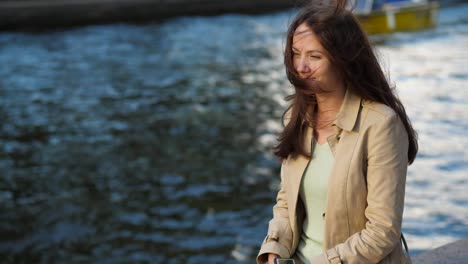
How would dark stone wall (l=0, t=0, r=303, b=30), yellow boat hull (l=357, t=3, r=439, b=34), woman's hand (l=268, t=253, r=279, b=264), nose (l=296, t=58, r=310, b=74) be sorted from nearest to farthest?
1. nose (l=296, t=58, r=310, b=74)
2. woman's hand (l=268, t=253, r=279, b=264)
3. yellow boat hull (l=357, t=3, r=439, b=34)
4. dark stone wall (l=0, t=0, r=303, b=30)

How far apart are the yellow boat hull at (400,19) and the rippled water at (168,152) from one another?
1.87 meters

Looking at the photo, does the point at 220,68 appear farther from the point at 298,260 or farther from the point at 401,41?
the point at 298,260

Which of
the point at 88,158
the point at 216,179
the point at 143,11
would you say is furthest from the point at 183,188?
the point at 143,11

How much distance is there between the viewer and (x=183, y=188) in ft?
27.2

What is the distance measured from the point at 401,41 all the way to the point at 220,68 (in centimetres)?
619

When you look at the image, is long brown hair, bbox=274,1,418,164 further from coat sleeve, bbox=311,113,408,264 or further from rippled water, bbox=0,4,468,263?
rippled water, bbox=0,4,468,263

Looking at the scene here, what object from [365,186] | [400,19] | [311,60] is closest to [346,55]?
[311,60]

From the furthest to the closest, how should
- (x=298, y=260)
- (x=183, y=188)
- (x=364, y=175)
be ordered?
(x=183, y=188) → (x=298, y=260) → (x=364, y=175)

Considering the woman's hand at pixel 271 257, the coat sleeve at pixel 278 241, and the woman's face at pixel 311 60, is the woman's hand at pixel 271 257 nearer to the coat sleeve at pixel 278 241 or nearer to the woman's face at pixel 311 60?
the coat sleeve at pixel 278 241

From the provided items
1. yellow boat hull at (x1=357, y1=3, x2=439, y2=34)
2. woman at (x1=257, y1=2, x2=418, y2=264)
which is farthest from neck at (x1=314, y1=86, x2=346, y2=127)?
yellow boat hull at (x1=357, y1=3, x2=439, y2=34)

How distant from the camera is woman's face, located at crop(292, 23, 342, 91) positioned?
2.40 meters

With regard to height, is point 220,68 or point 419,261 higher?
point 419,261

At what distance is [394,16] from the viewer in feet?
70.6

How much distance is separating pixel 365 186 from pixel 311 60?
456 millimetres
